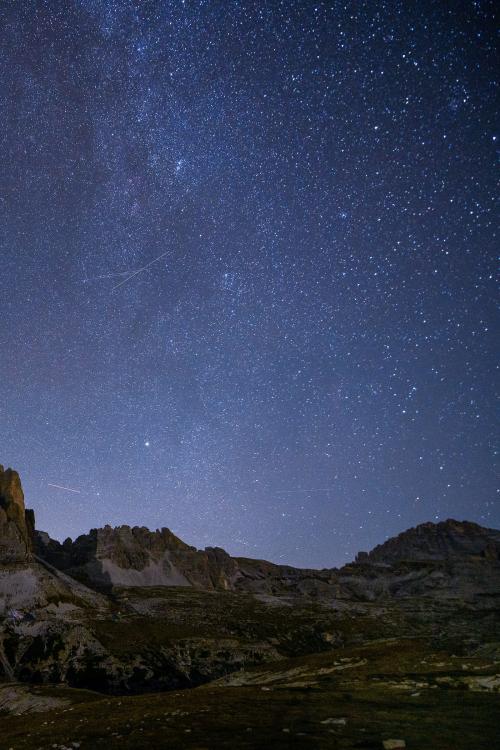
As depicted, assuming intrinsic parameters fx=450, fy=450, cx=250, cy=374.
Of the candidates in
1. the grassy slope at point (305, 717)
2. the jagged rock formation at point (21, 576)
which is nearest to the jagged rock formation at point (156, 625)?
the jagged rock formation at point (21, 576)

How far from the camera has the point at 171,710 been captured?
2439 cm

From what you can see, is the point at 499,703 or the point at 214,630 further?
the point at 214,630

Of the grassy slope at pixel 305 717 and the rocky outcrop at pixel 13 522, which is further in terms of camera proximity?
the rocky outcrop at pixel 13 522

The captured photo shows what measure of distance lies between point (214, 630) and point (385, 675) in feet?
209

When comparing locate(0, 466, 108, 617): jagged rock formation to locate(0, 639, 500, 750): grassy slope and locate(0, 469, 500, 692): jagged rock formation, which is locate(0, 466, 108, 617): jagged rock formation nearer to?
locate(0, 469, 500, 692): jagged rock formation

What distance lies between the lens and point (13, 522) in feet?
412

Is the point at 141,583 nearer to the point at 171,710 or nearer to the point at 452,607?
the point at 452,607

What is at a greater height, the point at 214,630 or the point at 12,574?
the point at 12,574

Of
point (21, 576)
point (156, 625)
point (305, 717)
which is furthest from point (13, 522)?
point (305, 717)

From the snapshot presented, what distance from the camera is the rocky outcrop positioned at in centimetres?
11469

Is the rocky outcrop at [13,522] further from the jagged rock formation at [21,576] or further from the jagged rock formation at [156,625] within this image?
the jagged rock formation at [156,625]

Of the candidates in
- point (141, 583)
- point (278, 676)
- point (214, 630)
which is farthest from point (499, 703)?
point (141, 583)

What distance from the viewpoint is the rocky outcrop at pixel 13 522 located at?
11469 centimetres

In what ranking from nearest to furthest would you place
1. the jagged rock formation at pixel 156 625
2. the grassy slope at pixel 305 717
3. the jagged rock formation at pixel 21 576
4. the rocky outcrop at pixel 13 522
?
the grassy slope at pixel 305 717 < the jagged rock formation at pixel 156 625 < the jagged rock formation at pixel 21 576 < the rocky outcrop at pixel 13 522
